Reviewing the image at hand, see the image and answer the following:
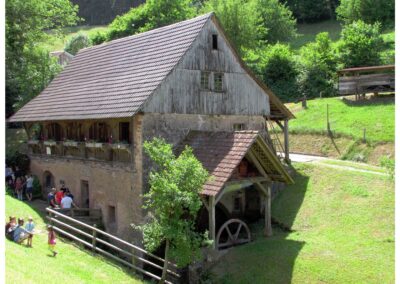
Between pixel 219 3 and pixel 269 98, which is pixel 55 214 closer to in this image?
pixel 269 98

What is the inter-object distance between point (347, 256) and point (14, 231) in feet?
37.4

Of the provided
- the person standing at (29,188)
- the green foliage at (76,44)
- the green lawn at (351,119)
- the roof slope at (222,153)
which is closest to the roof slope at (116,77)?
the roof slope at (222,153)

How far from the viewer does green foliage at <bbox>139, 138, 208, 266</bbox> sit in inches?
647

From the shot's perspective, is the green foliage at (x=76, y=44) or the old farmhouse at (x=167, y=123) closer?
the old farmhouse at (x=167, y=123)

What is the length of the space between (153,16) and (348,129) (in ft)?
94.3

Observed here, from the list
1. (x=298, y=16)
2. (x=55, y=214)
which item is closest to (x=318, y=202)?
(x=55, y=214)

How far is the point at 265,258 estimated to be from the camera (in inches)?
739

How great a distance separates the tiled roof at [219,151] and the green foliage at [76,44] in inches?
1964

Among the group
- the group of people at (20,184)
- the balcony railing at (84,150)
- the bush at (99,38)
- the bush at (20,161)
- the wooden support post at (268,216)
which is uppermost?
the bush at (99,38)

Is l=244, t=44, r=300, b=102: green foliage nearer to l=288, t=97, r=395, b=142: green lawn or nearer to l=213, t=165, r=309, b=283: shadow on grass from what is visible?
l=288, t=97, r=395, b=142: green lawn

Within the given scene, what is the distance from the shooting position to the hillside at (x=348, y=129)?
29.0 m

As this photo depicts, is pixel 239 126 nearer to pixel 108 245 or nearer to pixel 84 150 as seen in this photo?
pixel 84 150

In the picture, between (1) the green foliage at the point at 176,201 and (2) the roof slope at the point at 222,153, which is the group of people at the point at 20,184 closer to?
(2) the roof slope at the point at 222,153

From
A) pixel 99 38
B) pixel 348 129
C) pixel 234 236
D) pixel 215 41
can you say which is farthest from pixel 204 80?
pixel 99 38
